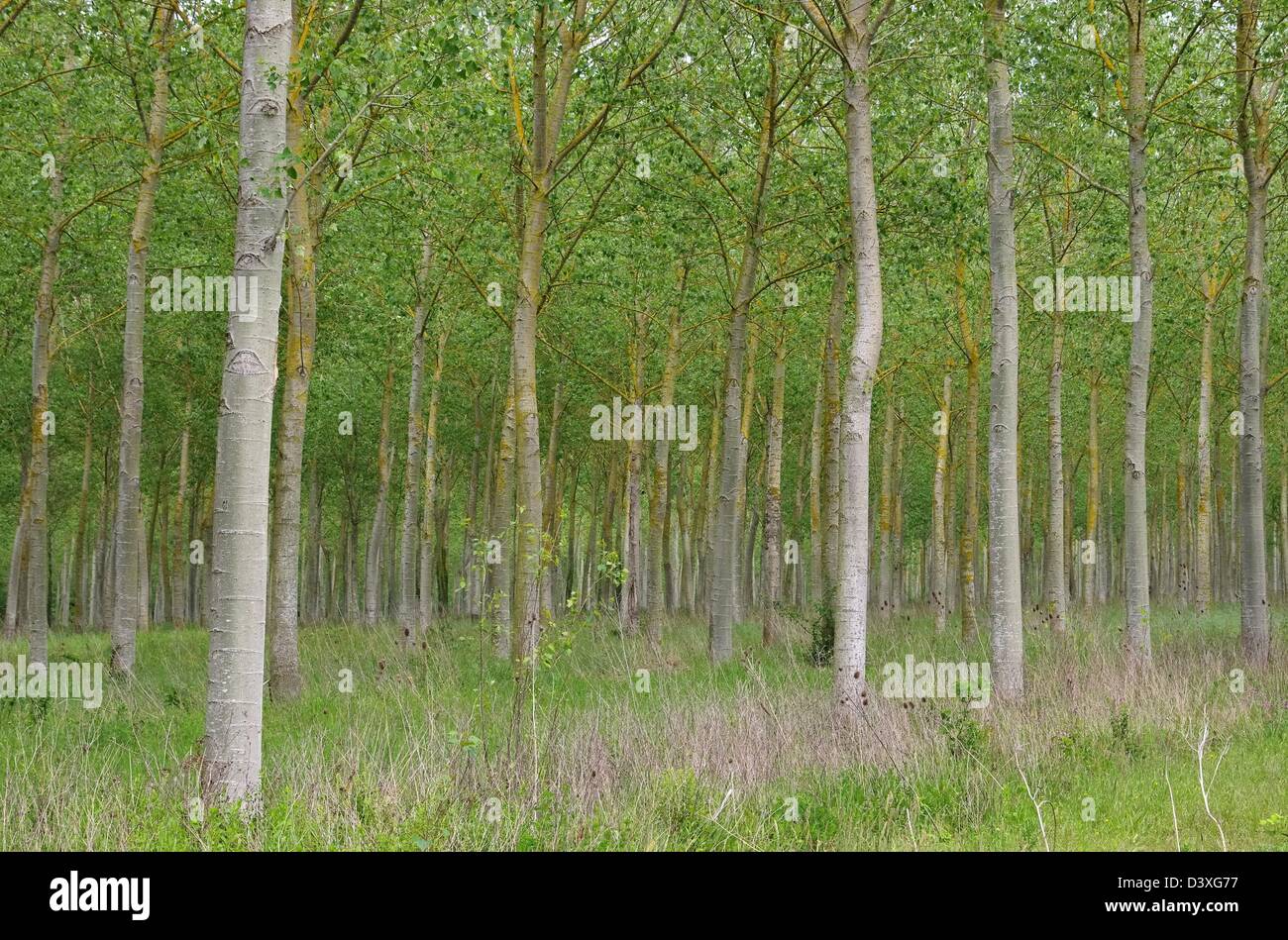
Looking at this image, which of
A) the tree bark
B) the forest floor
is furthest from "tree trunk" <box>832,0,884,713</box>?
the tree bark

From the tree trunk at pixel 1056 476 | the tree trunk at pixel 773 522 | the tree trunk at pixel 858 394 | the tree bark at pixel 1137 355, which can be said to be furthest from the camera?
the tree trunk at pixel 773 522

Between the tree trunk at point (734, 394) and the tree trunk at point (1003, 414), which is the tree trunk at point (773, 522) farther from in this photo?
the tree trunk at point (1003, 414)

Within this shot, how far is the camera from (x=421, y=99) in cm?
1106

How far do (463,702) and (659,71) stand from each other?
772 cm

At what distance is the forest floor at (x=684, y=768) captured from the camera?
233 inches

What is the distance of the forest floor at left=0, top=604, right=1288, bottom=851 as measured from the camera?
5922mm

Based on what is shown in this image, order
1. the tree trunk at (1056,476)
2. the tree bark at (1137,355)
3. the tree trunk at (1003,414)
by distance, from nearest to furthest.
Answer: the tree trunk at (1003,414), the tree bark at (1137,355), the tree trunk at (1056,476)

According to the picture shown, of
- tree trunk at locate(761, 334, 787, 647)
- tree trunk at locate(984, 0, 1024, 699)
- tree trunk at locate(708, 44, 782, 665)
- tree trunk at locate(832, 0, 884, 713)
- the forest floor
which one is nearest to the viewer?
the forest floor

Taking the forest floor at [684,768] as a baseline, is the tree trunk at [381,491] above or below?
above

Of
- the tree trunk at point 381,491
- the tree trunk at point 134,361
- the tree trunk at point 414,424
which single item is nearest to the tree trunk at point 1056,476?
the tree trunk at point 414,424

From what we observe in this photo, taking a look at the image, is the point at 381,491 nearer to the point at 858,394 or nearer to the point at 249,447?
the point at 858,394

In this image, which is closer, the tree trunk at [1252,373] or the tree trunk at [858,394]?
the tree trunk at [858,394]

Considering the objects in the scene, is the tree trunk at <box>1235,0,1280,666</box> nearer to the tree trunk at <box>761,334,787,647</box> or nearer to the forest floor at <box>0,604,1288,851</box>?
the forest floor at <box>0,604,1288,851</box>

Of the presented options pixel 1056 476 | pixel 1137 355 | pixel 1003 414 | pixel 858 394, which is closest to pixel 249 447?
pixel 858 394
